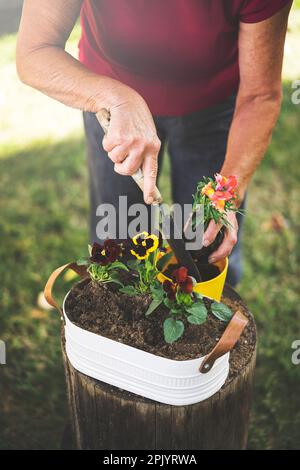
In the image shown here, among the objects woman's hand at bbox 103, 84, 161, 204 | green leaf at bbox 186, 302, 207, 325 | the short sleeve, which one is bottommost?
green leaf at bbox 186, 302, 207, 325

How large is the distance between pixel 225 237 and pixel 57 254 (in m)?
1.49

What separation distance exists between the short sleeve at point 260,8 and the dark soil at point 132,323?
0.88 m

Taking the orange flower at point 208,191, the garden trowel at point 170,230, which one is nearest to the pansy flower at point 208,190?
the orange flower at point 208,191

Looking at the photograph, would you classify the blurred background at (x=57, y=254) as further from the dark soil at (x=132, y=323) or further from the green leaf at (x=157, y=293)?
the green leaf at (x=157, y=293)

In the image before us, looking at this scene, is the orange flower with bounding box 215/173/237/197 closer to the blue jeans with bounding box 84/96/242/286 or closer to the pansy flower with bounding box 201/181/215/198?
the pansy flower with bounding box 201/181/215/198

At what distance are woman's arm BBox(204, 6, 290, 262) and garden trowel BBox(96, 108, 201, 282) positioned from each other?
0.09m

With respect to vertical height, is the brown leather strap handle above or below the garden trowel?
below

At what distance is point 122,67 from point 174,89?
0.19 metres

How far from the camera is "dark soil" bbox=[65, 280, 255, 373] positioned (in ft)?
4.95

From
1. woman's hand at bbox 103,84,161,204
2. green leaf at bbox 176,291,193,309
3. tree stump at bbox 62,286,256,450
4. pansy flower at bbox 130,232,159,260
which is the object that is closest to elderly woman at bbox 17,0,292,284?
woman's hand at bbox 103,84,161,204

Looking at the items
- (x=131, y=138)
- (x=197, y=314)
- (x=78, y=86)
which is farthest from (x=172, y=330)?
(x=78, y=86)

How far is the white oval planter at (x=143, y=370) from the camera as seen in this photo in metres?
1.44

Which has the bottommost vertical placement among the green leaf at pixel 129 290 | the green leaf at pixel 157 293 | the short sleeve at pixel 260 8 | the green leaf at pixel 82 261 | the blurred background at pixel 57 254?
the blurred background at pixel 57 254

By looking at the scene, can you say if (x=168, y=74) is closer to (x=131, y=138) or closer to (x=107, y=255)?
(x=131, y=138)
